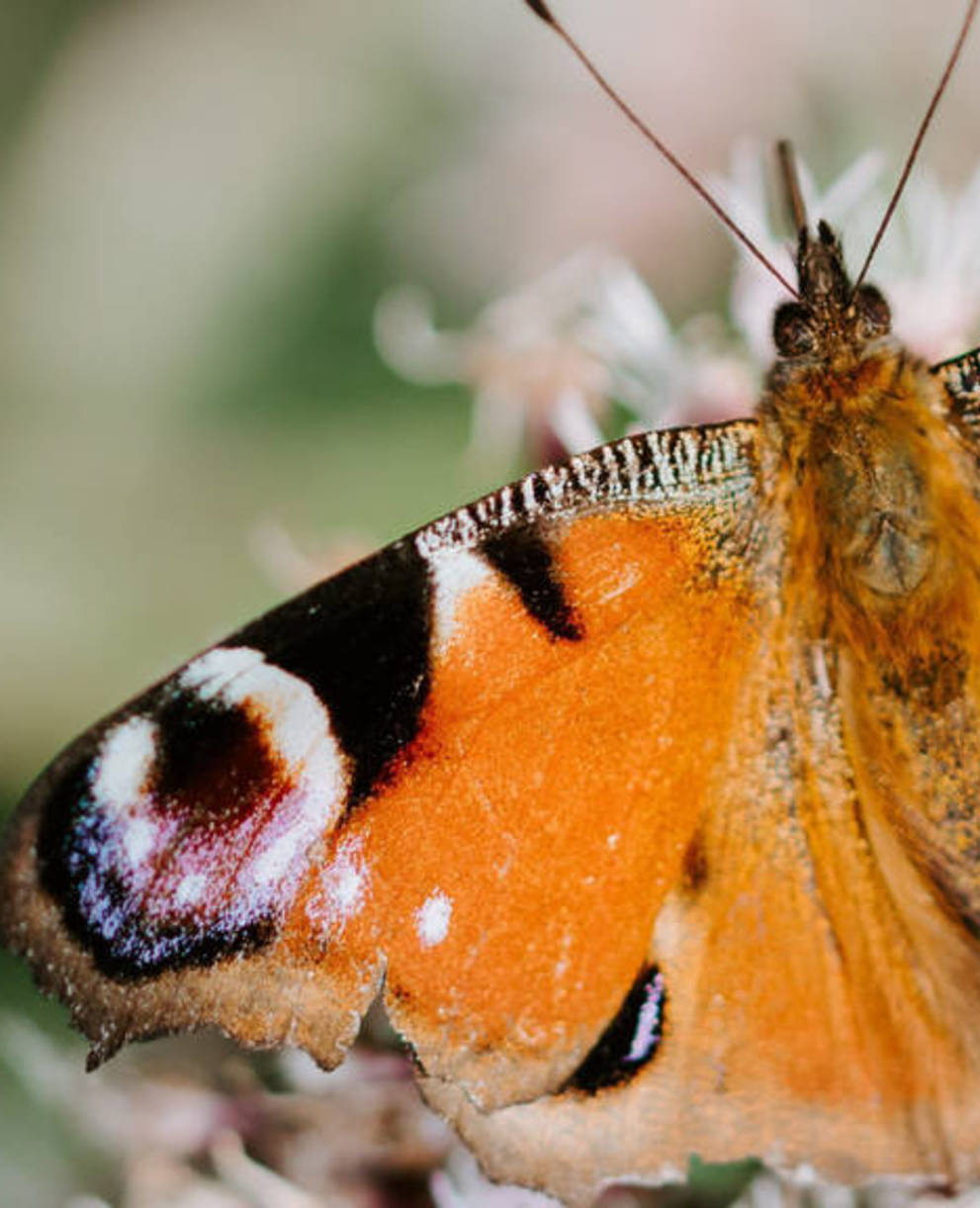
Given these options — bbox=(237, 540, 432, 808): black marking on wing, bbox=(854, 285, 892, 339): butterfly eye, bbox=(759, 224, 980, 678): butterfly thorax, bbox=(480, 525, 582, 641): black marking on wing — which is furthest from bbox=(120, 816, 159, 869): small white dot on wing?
bbox=(854, 285, 892, 339): butterfly eye

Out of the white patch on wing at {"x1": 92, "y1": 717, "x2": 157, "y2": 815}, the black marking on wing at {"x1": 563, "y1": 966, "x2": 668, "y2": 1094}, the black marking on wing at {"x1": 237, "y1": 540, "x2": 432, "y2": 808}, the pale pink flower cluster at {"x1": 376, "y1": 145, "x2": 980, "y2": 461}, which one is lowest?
the black marking on wing at {"x1": 563, "y1": 966, "x2": 668, "y2": 1094}

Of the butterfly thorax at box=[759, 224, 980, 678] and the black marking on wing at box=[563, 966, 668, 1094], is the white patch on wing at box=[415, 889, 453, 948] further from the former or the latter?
the butterfly thorax at box=[759, 224, 980, 678]

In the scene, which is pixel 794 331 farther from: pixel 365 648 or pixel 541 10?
pixel 365 648

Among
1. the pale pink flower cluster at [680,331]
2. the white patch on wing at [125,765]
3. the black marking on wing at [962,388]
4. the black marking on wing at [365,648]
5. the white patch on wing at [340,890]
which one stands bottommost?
the white patch on wing at [340,890]

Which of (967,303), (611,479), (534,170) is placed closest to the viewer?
(611,479)

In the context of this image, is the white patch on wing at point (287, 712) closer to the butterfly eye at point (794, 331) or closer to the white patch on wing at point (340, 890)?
the white patch on wing at point (340, 890)

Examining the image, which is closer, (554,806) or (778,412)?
(554,806)

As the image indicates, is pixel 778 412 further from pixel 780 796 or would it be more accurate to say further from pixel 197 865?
pixel 197 865

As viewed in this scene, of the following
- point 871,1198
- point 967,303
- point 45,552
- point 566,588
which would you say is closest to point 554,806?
point 566,588

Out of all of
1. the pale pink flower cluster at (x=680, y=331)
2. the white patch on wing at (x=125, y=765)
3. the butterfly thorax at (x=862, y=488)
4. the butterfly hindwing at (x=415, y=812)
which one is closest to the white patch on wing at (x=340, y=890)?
the butterfly hindwing at (x=415, y=812)
